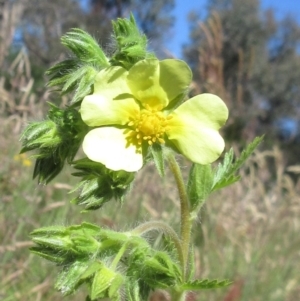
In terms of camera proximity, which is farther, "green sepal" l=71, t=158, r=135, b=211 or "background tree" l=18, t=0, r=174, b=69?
"background tree" l=18, t=0, r=174, b=69

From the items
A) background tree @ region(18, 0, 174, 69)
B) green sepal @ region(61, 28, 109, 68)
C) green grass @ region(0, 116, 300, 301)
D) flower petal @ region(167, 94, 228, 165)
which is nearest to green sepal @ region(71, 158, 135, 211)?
flower petal @ region(167, 94, 228, 165)

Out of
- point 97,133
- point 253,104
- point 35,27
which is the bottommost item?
point 253,104

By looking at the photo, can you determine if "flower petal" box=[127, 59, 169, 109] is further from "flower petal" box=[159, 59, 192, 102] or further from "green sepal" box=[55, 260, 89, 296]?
"green sepal" box=[55, 260, 89, 296]

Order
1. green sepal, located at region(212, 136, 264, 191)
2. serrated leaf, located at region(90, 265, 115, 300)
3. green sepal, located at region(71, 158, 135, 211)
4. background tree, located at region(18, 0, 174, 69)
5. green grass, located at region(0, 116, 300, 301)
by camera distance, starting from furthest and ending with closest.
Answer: background tree, located at region(18, 0, 174, 69), green grass, located at region(0, 116, 300, 301), green sepal, located at region(212, 136, 264, 191), green sepal, located at region(71, 158, 135, 211), serrated leaf, located at region(90, 265, 115, 300)

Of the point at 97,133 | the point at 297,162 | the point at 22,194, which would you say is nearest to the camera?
the point at 97,133

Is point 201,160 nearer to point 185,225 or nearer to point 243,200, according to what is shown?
point 185,225

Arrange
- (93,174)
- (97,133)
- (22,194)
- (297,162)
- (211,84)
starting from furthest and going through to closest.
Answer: (297,162), (211,84), (22,194), (93,174), (97,133)

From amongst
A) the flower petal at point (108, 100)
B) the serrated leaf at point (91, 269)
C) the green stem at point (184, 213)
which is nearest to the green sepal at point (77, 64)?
the flower petal at point (108, 100)

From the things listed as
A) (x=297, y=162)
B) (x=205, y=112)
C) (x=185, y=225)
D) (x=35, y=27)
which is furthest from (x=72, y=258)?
(x=35, y=27)
